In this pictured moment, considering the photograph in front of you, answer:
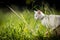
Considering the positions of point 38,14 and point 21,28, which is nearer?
point 21,28

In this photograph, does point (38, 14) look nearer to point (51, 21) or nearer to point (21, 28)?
point (51, 21)

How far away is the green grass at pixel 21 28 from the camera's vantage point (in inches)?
136

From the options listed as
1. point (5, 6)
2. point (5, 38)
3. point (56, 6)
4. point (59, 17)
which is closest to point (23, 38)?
point (5, 38)

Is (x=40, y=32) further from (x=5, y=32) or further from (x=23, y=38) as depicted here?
(x=5, y=32)

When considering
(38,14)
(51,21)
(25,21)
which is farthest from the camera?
(38,14)

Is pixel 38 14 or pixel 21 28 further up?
pixel 38 14

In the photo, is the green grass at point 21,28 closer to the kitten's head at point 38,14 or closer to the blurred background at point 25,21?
the blurred background at point 25,21

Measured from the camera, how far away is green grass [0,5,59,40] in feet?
11.3

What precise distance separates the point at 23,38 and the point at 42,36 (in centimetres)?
28

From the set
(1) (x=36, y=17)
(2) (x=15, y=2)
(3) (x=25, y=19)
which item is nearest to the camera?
(3) (x=25, y=19)

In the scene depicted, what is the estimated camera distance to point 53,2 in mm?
4520

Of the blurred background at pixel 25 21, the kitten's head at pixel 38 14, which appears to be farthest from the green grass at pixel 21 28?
the kitten's head at pixel 38 14

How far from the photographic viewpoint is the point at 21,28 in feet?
11.9

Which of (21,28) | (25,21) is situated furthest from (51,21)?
(21,28)
